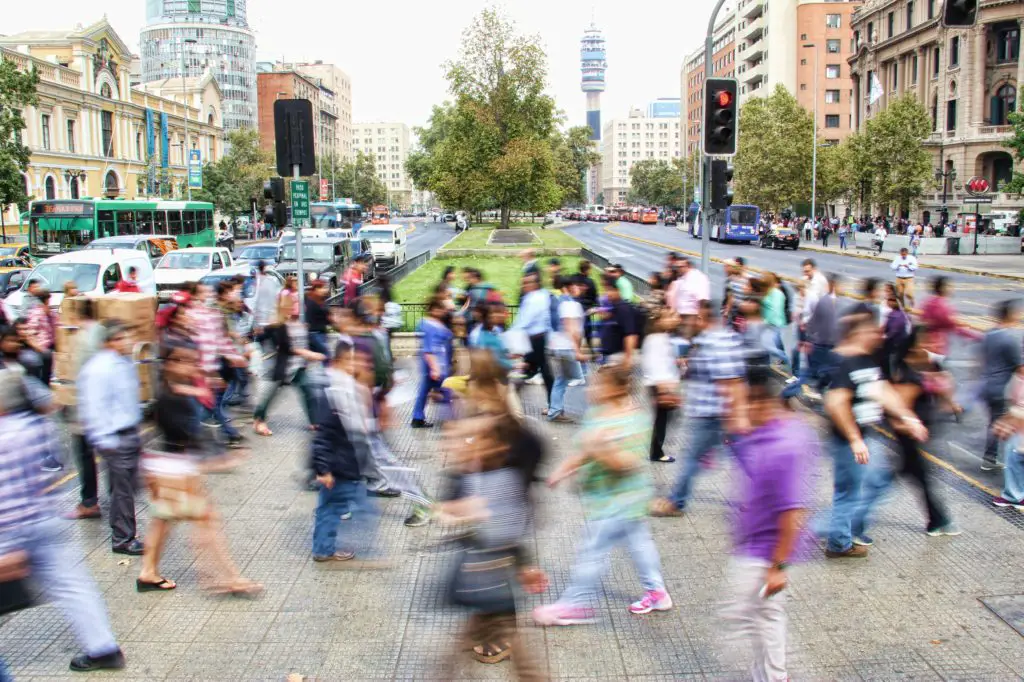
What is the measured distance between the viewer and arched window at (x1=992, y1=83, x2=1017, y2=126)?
212ft

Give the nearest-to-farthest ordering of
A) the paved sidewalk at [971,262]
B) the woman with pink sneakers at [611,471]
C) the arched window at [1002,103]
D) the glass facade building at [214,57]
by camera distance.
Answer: the woman with pink sneakers at [611,471]
the paved sidewalk at [971,262]
the arched window at [1002,103]
the glass facade building at [214,57]

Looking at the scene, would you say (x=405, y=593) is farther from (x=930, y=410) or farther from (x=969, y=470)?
(x=969, y=470)

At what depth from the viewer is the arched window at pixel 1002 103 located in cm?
6462

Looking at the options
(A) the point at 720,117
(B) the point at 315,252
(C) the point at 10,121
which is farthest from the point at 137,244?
(A) the point at 720,117

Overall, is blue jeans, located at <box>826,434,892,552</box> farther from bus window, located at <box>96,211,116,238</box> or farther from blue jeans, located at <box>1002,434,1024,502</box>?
bus window, located at <box>96,211,116,238</box>

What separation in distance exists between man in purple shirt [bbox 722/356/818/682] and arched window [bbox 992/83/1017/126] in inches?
2801

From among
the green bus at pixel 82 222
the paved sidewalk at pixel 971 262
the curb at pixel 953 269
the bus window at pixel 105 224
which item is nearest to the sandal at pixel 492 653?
the green bus at pixel 82 222

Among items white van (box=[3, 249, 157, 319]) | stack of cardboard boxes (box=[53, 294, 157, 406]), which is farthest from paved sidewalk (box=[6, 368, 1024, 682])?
white van (box=[3, 249, 157, 319])

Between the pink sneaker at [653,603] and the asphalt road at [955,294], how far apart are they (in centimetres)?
333

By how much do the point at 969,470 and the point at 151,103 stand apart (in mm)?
76208

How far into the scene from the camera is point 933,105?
71125 mm

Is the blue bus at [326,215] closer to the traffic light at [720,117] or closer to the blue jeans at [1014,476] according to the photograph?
the traffic light at [720,117]

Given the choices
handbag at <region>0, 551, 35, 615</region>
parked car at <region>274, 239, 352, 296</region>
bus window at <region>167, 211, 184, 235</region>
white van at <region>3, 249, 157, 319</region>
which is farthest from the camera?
bus window at <region>167, 211, 184, 235</region>

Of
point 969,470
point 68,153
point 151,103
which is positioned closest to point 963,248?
point 969,470
